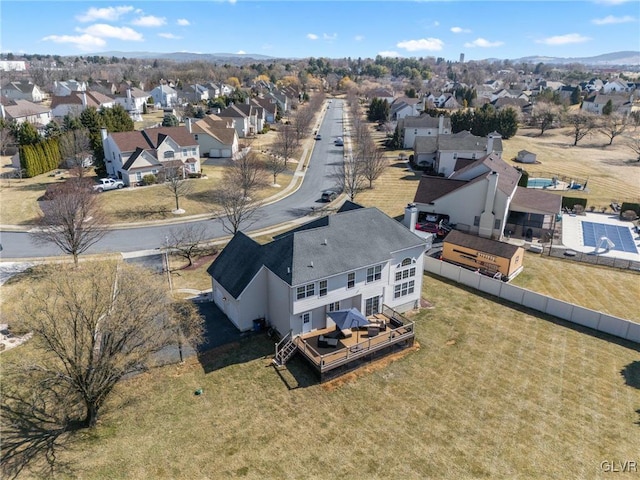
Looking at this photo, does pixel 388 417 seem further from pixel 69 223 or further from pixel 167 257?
pixel 69 223

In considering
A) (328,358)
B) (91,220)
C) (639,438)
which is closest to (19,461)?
(328,358)

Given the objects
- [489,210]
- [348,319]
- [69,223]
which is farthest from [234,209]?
[489,210]

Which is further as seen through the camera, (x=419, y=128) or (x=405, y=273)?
(x=419, y=128)

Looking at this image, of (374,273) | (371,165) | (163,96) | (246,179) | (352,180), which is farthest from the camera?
(163,96)

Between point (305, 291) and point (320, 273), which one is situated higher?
point (320, 273)

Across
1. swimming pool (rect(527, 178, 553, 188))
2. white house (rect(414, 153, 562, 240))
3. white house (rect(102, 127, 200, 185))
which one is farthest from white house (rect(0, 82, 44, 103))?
swimming pool (rect(527, 178, 553, 188))

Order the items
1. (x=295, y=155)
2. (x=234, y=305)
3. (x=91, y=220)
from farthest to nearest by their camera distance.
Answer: (x=295, y=155), (x=91, y=220), (x=234, y=305)

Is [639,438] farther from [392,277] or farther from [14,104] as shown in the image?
[14,104]
